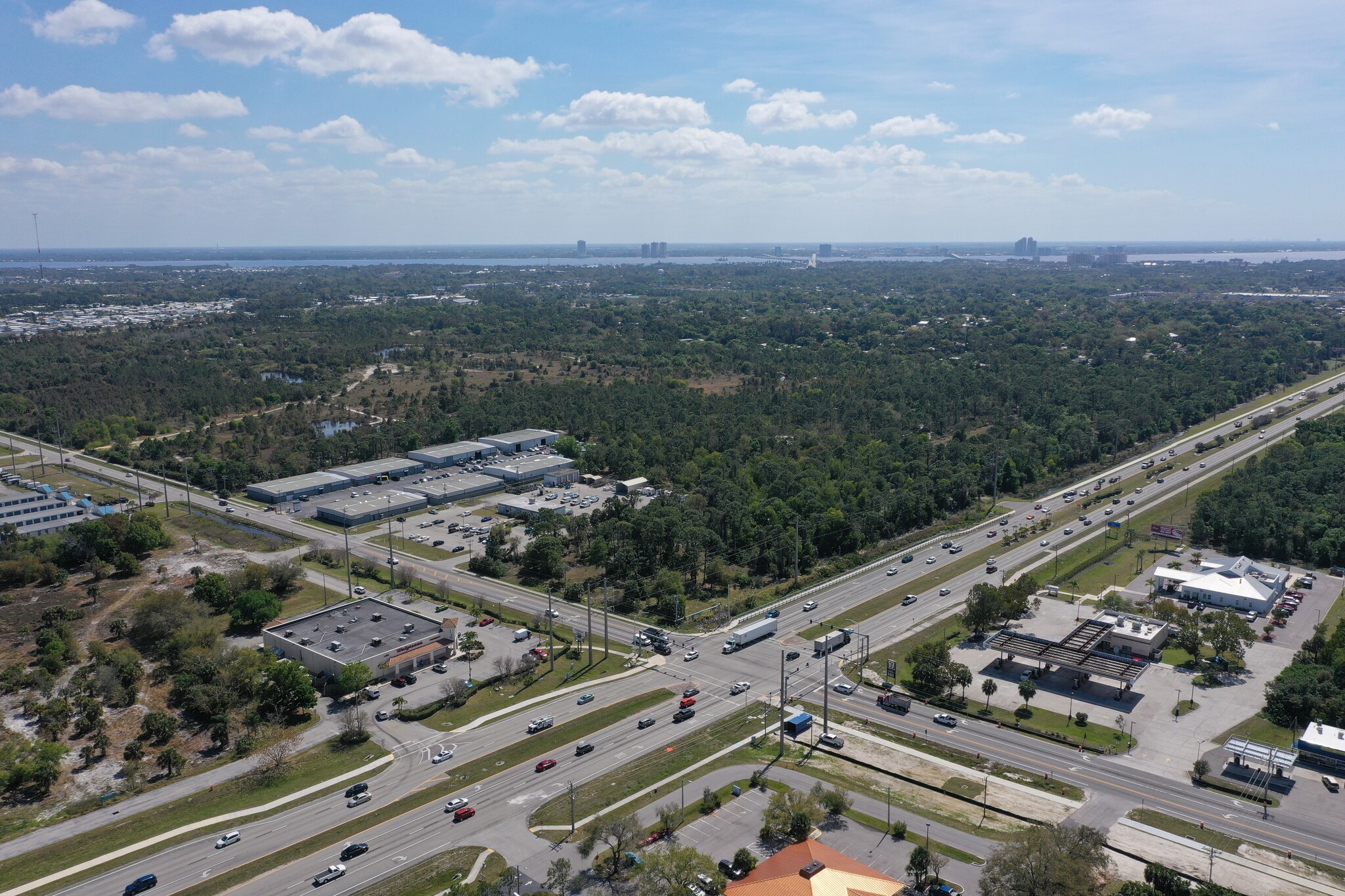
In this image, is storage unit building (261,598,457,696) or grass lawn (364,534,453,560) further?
grass lawn (364,534,453,560)

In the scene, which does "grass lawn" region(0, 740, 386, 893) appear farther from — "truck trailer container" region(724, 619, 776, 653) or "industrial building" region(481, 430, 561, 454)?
"industrial building" region(481, 430, 561, 454)

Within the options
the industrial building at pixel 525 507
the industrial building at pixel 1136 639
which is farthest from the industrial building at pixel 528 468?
the industrial building at pixel 1136 639

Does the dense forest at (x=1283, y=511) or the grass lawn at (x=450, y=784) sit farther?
the dense forest at (x=1283, y=511)

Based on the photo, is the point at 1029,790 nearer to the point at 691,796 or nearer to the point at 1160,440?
the point at 691,796

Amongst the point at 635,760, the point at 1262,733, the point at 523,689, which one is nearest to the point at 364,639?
the point at 523,689

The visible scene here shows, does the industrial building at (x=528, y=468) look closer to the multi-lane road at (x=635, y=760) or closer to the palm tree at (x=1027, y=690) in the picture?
the multi-lane road at (x=635, y=760)

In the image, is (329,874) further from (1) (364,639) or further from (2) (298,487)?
(2) (298,487)

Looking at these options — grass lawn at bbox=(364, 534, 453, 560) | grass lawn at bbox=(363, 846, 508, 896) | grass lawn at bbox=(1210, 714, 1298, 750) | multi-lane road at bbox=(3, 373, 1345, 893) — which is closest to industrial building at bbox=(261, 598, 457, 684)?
multi-lane road at bbox=(3, 373, 1345, 893)
